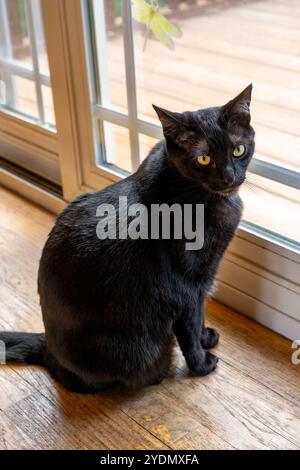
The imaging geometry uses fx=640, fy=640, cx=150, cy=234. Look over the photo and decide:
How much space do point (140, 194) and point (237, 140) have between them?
0.73 feet

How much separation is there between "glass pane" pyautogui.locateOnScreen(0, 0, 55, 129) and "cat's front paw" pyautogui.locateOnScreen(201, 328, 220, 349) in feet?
2.89

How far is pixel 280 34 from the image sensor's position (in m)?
1.31

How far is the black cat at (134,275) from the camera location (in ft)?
4.11

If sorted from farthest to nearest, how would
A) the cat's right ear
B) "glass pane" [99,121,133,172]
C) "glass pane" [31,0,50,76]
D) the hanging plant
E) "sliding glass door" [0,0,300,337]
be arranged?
"glass pane" [31,0,50,76]
"glass pane" [99,121,133,172]
the hanging plant
"sliding glass door" [0,0,300,337]
the cat's right ear

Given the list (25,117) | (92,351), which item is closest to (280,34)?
(92,351)

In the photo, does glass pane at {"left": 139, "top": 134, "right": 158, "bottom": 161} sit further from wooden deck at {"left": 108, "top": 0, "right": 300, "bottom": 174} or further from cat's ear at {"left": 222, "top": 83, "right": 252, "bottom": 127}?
cat's ear at {"left": 222, "top": 83, "right": 252, "bottom": 127}

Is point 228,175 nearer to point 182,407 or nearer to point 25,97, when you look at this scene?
point 182,407

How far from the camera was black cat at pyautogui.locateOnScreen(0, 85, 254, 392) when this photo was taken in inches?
49.3

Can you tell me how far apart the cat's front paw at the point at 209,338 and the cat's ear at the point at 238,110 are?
52 cm

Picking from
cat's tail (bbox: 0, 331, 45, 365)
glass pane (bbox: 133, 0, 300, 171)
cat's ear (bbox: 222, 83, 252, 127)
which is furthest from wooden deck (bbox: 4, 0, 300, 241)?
cat's tail (bbox: 0, 331, 45, 365)

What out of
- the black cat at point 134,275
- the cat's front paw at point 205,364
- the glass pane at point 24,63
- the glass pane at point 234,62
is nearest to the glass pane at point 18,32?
the glass pane at point 24,63

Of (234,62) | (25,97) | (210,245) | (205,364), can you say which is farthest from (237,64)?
(25,97)

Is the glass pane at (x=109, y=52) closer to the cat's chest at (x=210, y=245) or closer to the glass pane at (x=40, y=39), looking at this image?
the glass pane at (x=40, y=39)
